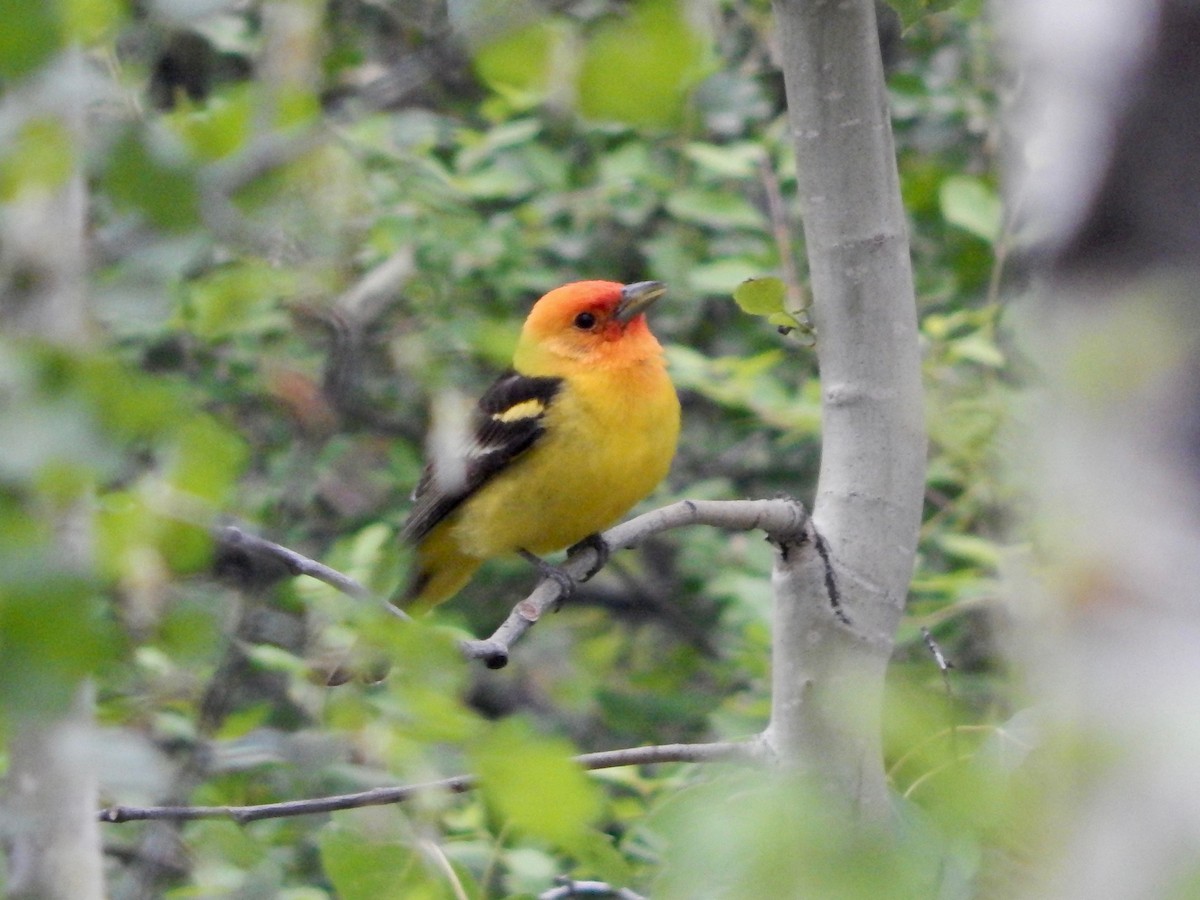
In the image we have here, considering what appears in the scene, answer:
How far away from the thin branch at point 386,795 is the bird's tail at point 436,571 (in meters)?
1.80

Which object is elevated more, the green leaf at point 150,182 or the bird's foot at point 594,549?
the green leaf at point 150,182

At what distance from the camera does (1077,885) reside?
2.87ft

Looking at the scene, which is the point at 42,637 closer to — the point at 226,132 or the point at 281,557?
the point at 226,132

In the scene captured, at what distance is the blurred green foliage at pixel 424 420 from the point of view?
1.11m

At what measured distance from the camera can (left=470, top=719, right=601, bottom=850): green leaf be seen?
1.16 m

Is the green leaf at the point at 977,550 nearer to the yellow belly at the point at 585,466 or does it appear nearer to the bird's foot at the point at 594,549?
the yellow belly at the point at 585,466

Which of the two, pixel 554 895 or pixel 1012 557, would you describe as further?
pixel 1012 557

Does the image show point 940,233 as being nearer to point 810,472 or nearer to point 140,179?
point 810,472

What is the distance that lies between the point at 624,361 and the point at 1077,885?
10.3 ft

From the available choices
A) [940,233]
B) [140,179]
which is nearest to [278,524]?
[140,179]

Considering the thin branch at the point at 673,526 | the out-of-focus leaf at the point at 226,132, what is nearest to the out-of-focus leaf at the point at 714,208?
the thin branch at the point at 673,526

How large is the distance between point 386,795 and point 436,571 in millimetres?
2358

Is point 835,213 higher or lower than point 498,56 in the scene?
lower

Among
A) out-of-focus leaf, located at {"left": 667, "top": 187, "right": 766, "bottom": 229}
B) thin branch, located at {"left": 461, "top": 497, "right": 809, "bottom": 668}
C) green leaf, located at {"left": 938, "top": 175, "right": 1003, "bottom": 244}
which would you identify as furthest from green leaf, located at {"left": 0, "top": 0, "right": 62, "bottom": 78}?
out-of-focus leaf, located at {"left": 667, "top": 187, "right": 766, "bottom": 229}
